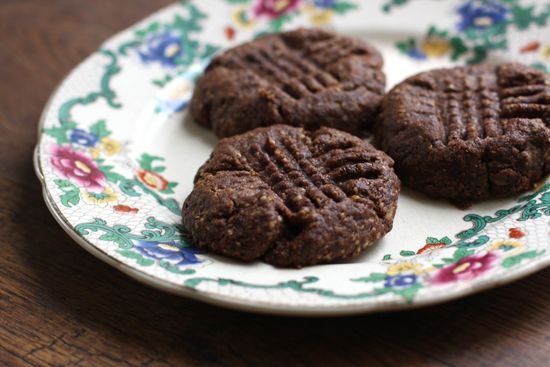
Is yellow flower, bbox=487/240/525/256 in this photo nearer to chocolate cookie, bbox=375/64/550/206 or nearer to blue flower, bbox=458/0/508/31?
chocolate cookie, bbox=375/64/550/206

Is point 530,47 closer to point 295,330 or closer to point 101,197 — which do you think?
point 295,330

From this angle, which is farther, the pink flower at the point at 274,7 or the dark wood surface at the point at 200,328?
the pink flower at the point at 274,7

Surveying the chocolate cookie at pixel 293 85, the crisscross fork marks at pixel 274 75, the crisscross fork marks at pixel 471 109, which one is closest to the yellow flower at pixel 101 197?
the chocolate cookie at pixel 293 85

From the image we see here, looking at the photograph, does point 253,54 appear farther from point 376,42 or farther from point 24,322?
point 24,322

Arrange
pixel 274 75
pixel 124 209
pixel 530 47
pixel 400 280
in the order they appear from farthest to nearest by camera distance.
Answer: pixel 530 47
pixel 274 75
pixel 124 209
pixel 400 280

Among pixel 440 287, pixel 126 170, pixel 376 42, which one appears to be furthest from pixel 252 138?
pixel 376 42

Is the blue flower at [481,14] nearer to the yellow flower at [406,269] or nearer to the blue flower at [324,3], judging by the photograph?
the blue flower at [324,3]

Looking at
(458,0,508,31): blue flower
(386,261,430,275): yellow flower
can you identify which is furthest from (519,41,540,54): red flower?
(386,261,430,275): yellow flower

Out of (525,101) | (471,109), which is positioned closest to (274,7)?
(471,109)
